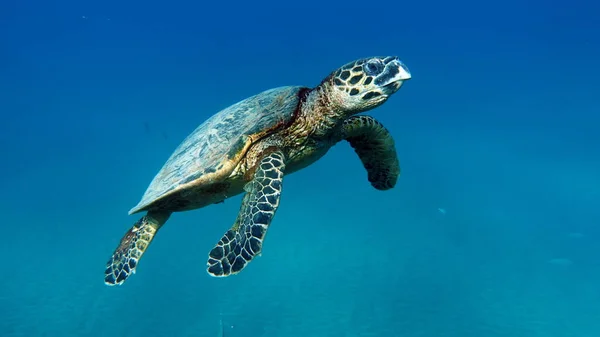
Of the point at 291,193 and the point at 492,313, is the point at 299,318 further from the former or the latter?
the point at 291,193

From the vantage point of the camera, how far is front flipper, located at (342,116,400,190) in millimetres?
5910

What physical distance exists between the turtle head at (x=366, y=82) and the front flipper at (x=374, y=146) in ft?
2.52

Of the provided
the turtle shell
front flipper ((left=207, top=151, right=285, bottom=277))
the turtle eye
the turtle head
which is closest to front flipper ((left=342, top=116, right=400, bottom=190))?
the turtle head

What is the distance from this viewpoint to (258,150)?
5.33 metres

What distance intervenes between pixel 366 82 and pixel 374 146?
186cm

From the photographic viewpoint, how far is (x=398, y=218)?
72.0ft

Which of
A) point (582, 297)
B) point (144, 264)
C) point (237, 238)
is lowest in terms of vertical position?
point (237, 238)

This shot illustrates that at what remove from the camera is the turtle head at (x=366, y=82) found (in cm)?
464

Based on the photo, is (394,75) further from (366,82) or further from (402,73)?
(366,82)

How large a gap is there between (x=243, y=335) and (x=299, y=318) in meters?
1.89

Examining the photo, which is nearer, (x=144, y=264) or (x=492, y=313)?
(x=492, y=313)

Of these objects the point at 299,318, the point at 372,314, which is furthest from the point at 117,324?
the point at 372,314

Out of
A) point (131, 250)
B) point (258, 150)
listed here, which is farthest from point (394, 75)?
point (131, 250)

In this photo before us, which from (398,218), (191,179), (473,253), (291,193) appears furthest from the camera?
(291,193)
